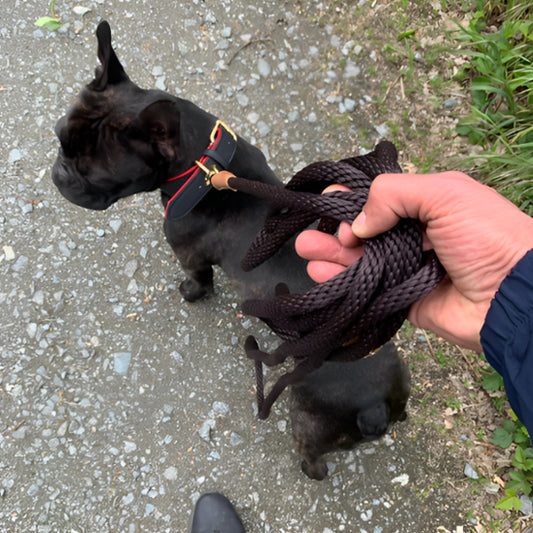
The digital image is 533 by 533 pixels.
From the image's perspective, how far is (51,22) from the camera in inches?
156

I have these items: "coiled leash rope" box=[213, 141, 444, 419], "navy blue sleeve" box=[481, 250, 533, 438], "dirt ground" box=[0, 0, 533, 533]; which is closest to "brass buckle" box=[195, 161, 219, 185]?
"coiled leash rope" box=[213, 141, 444, 419]

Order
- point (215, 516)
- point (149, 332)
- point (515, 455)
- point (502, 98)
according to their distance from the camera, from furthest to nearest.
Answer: point (502, 98), point (149, 332), point (515, 455), point (215, 516)

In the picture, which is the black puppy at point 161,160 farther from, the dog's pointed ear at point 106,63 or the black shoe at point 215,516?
the black shoe at point 215,516

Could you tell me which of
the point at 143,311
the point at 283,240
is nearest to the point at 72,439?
the point at 143,311

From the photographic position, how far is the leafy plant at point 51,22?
3975 mm

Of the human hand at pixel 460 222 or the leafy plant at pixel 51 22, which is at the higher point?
the human hand at pixel 460 222

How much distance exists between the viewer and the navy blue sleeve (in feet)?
5.45

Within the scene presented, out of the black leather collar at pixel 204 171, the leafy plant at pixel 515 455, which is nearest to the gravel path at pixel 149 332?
the leafy plant at pixel 515 455

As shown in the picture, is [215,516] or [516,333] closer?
[516,333]

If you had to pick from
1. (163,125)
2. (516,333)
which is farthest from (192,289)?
(516,333)

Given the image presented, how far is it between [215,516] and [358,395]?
1460mm

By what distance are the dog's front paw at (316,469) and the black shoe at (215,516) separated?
58 centimetres

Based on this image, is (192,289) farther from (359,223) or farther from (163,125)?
(359,223)

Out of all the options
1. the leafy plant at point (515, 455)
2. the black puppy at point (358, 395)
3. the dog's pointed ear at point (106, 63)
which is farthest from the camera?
the leafy plant at point (515, 455)
